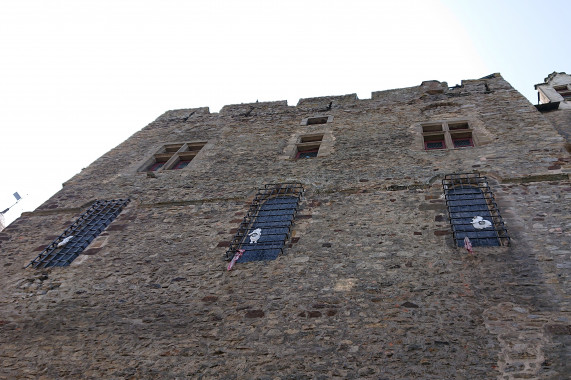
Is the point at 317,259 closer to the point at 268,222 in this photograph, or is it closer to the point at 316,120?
the point at 268,222

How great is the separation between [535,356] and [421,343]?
1019mm

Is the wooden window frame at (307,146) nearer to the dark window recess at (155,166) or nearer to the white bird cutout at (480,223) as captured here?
the dark window recess at (155,166)

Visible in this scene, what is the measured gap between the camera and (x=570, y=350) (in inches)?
163

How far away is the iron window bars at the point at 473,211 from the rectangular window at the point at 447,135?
1.43m

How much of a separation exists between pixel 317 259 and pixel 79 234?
4369 mm

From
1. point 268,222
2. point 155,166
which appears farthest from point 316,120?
point 268,222

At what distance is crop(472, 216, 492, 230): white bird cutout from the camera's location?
6102 mm

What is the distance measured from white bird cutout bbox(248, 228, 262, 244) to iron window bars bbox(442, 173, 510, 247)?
9.27 feet

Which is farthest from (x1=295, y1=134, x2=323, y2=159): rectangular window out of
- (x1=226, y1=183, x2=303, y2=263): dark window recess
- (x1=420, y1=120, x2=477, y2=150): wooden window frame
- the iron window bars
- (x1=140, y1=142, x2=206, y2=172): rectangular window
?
the iron window bars

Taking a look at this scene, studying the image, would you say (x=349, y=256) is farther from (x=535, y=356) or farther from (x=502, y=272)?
(x=535, y=356)

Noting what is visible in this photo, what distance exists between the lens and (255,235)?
22.8 ft

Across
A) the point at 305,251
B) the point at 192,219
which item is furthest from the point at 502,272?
the point at 192,219

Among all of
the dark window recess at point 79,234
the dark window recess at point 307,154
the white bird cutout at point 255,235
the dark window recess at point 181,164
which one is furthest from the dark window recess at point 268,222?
the dark window recess at point 181,164

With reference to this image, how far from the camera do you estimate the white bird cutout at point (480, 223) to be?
240 inches
